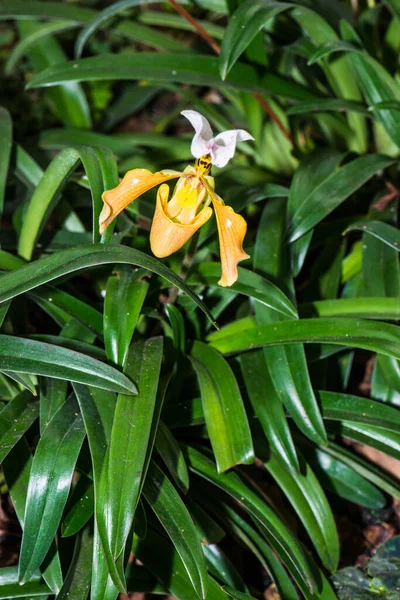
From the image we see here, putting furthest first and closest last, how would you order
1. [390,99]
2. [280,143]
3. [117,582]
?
1. [280,143]
2. [390,99]
3. [117,582]

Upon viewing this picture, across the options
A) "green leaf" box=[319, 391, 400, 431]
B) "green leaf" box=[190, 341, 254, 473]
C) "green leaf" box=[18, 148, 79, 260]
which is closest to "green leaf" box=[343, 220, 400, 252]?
"green leaf" box=[319, 391, 400, 431]

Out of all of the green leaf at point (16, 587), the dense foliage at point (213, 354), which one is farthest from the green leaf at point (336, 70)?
the green leaf at point (16, 587)

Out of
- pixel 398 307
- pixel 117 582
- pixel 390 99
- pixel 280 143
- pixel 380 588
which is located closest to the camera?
pixel 117 582

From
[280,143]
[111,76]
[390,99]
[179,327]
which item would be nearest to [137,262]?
[179,327]

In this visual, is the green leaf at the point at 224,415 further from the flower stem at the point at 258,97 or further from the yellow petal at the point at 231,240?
the flower stem at the point at 258,97

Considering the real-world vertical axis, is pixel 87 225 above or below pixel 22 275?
above

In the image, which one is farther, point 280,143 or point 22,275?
point 280,143

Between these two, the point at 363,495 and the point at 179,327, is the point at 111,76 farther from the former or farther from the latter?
the point at 363,495

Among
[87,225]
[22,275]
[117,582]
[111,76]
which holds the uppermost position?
[111,76]

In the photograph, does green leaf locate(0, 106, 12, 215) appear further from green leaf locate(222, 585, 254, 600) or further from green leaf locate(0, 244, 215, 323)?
green leaf locate(222, 585, 254, 600)
